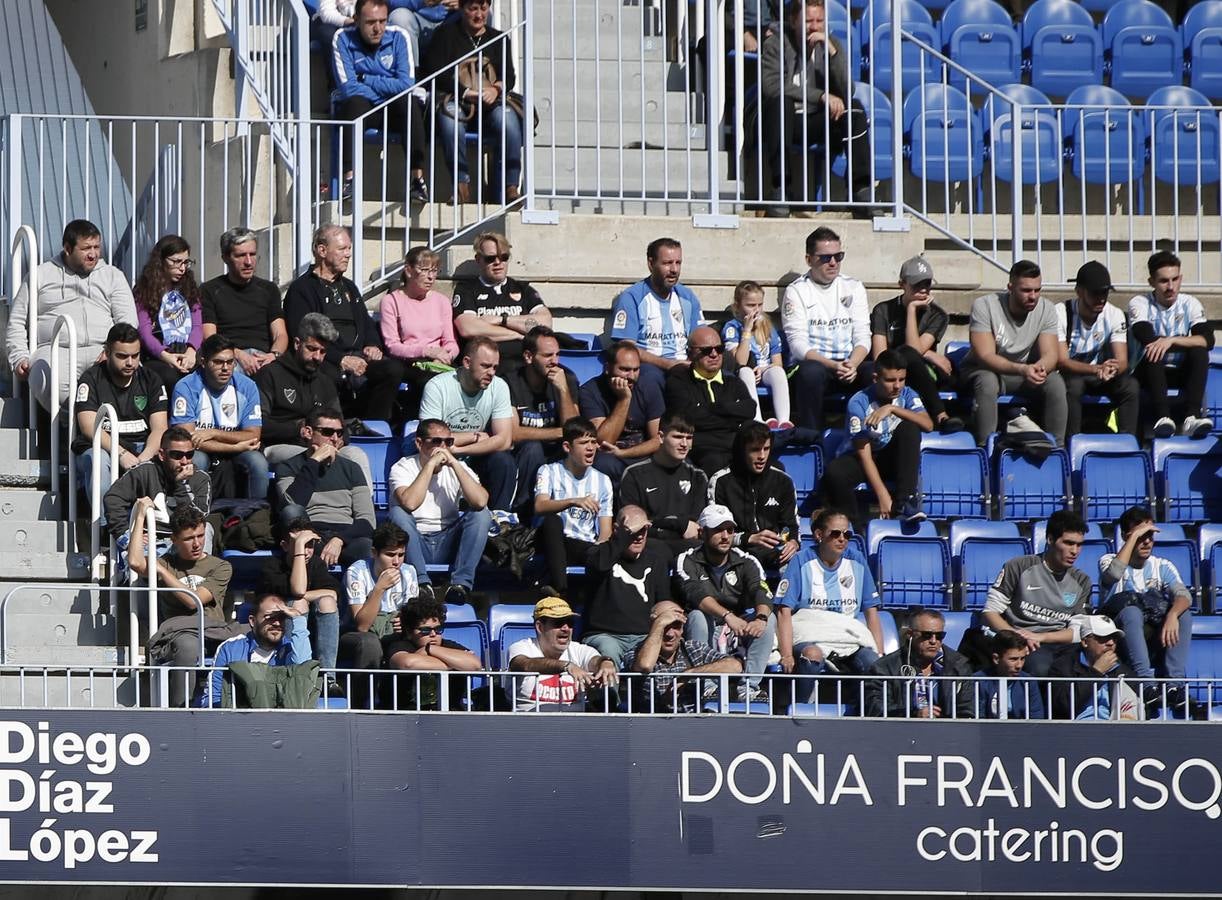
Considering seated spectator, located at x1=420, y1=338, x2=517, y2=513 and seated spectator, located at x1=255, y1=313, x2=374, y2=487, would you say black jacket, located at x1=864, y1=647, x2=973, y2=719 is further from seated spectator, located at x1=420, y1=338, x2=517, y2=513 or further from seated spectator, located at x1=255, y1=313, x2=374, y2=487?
seated spectator, located at x1=255, y1=313, x2=374, y2=487

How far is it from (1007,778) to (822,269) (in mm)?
4156

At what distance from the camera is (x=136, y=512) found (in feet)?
38.0

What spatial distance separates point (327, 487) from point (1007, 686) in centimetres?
354

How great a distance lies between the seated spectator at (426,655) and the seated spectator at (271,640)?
0.42 m

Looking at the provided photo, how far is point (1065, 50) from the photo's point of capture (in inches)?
683

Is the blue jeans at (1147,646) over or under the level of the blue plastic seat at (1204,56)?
under

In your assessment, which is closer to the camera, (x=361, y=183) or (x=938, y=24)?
(x=361, y=183)

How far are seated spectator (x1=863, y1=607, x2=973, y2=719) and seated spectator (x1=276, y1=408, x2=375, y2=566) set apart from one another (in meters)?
2.68

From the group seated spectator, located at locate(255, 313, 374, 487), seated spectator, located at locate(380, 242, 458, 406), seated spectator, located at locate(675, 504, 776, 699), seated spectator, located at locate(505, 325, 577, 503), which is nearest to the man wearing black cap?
seated spectator, located at locate(675, 504, 776, 699)

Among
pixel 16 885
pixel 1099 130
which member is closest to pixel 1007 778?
pixel 16 885

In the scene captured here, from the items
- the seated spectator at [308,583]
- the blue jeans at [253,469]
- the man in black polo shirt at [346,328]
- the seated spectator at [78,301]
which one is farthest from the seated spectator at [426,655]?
the seated spectator at [78,301]

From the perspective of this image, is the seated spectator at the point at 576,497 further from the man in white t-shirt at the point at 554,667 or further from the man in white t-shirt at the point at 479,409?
the man in white t-shirt at the point at 554,667

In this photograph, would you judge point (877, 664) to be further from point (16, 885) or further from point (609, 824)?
point (16, 885)

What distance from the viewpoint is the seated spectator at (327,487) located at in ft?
40.2
